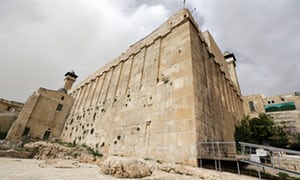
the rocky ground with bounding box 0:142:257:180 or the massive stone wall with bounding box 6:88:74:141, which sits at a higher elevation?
the massive stone wall with bounding box 6:88:74:141

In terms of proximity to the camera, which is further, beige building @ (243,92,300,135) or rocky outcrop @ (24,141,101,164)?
beige building @ (243,92,300,135)

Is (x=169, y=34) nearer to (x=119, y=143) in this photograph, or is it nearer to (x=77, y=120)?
(x=119, y=143)

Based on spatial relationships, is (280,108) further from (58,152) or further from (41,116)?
(41,116)

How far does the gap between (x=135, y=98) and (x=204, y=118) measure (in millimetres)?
5281

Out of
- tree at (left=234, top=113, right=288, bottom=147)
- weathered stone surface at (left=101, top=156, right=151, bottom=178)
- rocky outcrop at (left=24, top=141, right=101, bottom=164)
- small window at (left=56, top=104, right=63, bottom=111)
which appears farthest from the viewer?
small window at (left=56, top=104, right=63, bottom=111)

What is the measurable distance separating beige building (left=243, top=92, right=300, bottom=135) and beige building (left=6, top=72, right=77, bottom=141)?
28955mm

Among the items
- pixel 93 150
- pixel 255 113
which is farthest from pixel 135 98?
pixel 255 113

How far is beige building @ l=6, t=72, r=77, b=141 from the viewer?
17.9m

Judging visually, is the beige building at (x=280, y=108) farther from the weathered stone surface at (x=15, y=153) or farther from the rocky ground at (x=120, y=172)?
the weathered stone surface at (x=15, y=153)

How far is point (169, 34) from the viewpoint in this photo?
12383 millimetres

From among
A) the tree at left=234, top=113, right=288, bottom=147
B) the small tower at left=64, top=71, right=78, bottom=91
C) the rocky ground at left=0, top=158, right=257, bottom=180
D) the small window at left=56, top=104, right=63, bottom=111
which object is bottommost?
the rocky ground at left=0, top=158, right=257, bottom=180

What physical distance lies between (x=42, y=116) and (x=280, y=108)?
36496mm

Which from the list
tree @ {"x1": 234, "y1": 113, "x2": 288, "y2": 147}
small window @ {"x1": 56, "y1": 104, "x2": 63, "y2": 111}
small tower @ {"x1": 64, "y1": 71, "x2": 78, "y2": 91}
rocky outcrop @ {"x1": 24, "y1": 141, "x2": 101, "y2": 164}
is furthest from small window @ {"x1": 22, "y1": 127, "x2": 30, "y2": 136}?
tree @ {"x1": 234, "y1": 113, "x2": 288, "y2": 147}

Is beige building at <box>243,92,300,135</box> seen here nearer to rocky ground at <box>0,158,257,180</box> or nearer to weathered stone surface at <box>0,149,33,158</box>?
rocky ground at <box>0,158,257,180</box>
